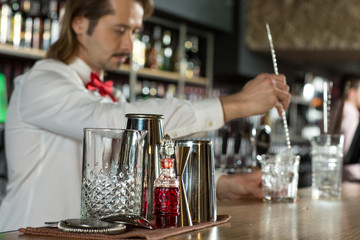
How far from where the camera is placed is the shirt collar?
219 centimetres

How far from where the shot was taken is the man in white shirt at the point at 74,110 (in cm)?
161

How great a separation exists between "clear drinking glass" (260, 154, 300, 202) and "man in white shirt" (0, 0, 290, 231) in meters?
0.07

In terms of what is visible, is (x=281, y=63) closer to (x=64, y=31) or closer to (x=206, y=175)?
(x=64, y=31)

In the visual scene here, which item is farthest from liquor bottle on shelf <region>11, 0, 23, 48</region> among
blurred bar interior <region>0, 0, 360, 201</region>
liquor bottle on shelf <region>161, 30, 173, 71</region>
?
liquor bottle on shelf <region>161, 30, 173, 71</region>

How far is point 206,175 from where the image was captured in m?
1.19

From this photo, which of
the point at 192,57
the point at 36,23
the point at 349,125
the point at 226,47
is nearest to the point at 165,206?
the point at 36,23

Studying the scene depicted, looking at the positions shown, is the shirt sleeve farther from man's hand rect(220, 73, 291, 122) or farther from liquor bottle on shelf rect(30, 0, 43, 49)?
liquor bottle on shelf rect(30, 0, 43, 49)

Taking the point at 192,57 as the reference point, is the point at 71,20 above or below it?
below

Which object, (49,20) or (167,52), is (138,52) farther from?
(49,20)

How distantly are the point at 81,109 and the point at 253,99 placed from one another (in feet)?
1.63

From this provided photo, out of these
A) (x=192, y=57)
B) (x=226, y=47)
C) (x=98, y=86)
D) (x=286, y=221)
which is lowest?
(x=286, y=221)

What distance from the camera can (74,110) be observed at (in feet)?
5.65

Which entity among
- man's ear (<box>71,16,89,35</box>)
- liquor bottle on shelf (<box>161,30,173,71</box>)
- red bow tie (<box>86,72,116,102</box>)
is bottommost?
red bow tie (<box>86,72,116,102</box>)

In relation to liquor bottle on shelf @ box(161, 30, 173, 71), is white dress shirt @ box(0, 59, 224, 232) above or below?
below
